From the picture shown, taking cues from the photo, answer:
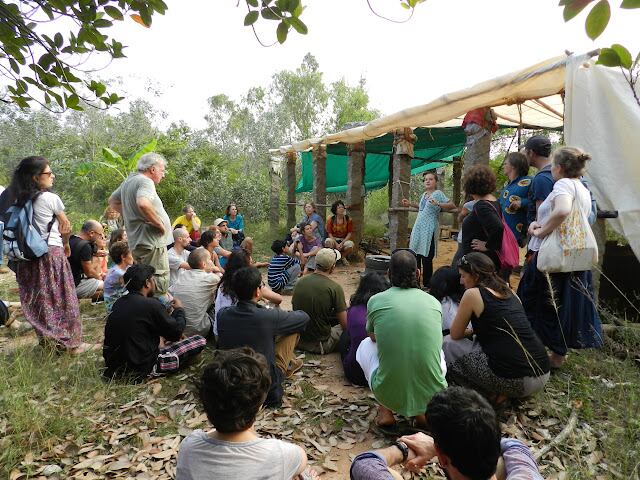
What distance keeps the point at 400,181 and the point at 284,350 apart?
389 centimetres

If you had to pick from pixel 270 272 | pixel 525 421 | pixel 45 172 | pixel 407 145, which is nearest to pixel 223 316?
pixel 45 172

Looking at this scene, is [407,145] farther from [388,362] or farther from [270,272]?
[388,362]

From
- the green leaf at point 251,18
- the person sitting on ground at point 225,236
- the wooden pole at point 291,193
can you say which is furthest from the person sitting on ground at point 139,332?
the wooden pole at point 291,193

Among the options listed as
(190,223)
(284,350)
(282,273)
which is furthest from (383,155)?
(284,350)

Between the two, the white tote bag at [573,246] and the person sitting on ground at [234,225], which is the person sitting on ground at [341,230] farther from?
the white tote bag at [573,246]

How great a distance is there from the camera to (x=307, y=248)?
292 inches

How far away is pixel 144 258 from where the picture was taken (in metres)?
3.91

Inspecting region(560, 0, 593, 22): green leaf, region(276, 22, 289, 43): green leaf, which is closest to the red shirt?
region(276, 22, 289, 43): green leaf

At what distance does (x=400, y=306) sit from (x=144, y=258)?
2541mm

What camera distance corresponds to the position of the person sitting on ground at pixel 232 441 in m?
1.46

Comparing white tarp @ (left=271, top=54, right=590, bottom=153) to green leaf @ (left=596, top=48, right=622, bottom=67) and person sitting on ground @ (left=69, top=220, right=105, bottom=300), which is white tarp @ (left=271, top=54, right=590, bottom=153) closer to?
green leaf @ (left=596, top=48, right=622, bottom=67)

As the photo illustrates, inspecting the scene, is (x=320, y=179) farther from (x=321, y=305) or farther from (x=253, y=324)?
(x=253, y=324)

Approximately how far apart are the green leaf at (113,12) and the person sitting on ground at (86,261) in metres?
3.68

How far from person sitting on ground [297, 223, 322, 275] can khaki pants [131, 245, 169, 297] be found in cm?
340
